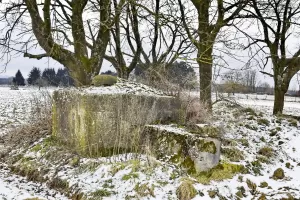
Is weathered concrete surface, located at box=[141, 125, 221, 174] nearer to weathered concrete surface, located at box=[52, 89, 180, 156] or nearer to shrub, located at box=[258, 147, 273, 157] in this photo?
weathered concrete surface, located at box=[52, 89, 180, 156]

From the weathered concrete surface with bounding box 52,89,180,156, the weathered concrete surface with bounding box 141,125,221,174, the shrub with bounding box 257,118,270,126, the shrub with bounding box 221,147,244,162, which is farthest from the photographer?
the shrub with bounding box 257,118,270,126

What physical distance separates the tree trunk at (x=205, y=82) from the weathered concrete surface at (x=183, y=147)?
6.75ft

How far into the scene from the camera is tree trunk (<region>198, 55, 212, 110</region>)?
7851 millimetres

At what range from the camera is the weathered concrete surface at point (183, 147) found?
203 inches

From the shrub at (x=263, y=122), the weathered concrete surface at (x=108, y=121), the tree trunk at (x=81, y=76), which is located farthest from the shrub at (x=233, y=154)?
the tree trunk at (x=81, y=76)

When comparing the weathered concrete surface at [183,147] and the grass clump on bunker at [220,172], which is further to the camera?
the weathered concrete surface at [183,147]

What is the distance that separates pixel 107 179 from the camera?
4922 millimetres

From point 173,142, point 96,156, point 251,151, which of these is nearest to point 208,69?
point 251,151

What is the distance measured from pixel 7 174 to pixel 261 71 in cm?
857

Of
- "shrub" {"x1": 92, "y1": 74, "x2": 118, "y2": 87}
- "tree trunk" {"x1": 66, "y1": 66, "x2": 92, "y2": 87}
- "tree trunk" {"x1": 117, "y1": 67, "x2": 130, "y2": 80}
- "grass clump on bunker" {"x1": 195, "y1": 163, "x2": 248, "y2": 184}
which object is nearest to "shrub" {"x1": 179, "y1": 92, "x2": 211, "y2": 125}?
"grass clump on bunker" {"x1": 195, "y1": 163, "x2": 248, "y2": 184}

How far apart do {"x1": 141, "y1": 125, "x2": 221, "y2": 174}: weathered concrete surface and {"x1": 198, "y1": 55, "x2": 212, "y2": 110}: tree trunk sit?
6.75ft

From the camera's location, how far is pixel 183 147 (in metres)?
→ 5.36

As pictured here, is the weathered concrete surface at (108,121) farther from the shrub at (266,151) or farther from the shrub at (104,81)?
the shrub at (266,151)

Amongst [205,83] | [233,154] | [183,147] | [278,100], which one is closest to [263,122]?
[205,83]
